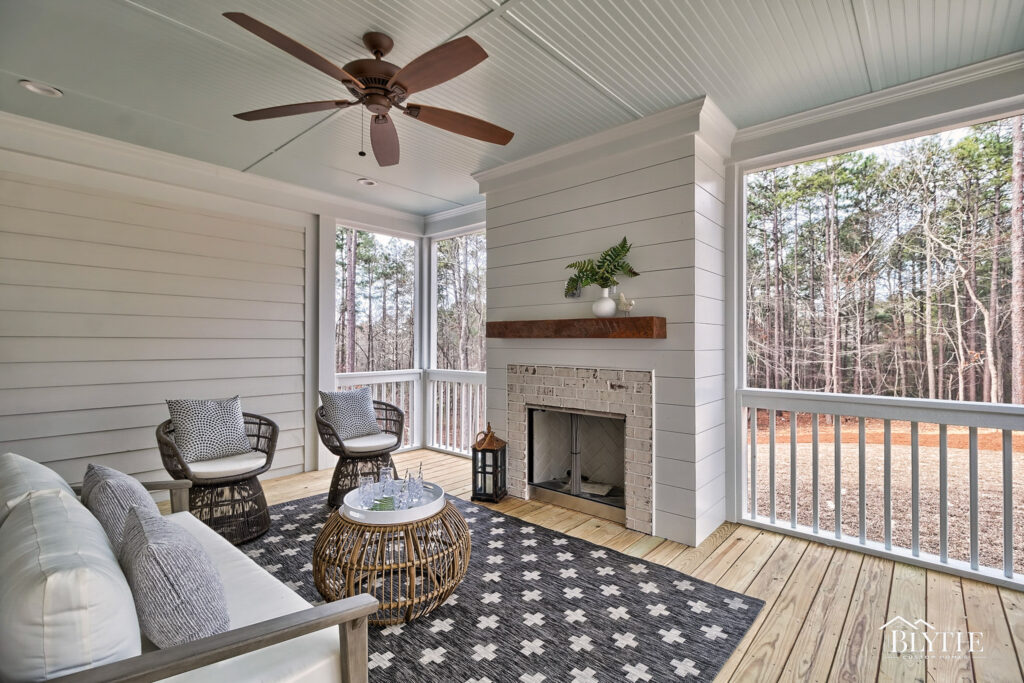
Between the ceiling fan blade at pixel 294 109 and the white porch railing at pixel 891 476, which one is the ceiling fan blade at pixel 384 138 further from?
the white porch railing at pixel 891 476

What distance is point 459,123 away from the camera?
7.74ft

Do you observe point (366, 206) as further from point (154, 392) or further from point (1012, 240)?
point (1012, 240)

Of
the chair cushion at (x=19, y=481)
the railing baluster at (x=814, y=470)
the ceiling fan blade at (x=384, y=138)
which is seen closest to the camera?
the chair cushion at (x=19, y=481)

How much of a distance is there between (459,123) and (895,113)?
8.31 feet

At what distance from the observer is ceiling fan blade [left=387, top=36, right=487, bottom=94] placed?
1792 mm

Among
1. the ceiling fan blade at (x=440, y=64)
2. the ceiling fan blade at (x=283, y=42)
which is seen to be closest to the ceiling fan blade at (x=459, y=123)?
the ceiling fan blade at (x=440, y=64)

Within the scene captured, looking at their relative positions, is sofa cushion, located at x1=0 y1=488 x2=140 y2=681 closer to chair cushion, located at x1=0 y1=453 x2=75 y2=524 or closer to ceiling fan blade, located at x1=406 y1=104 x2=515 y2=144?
chair cushion, located at x1=0 y1=453 x2=75 y2=524

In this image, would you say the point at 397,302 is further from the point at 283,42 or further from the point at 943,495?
the point at 943,495

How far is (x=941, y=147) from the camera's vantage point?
2.77 metres

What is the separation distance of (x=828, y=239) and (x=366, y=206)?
4.12 meters

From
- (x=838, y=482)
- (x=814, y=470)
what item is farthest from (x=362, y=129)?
(x=838, y=482)

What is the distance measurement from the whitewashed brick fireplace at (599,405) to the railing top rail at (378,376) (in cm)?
184

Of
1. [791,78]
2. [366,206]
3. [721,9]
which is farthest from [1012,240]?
[366,206]

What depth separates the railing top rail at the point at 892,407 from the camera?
254 cm
